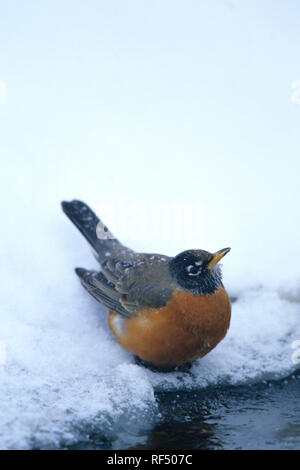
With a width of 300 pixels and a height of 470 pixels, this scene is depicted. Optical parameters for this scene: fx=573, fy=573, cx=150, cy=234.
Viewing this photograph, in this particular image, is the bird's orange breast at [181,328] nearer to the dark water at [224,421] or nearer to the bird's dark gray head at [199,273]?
the bird's dark gray head at [199,273]

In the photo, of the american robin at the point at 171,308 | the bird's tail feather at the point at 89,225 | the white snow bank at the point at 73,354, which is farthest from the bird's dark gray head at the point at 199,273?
the bird's tail feather at the point at 89,225

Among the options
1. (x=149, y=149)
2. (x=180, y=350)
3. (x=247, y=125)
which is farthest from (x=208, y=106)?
(x=180, y=350)

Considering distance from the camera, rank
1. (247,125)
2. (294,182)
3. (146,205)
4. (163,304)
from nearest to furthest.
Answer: (163,304) < (146,205) < (294,182) < (247,125)

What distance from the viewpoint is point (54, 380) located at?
3.72 m

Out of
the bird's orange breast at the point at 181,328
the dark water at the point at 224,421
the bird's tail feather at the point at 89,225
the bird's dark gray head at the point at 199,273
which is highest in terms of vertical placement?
the bird's tail feather at the point at 89,225

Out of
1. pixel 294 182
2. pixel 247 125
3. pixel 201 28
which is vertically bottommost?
pixel 294 182

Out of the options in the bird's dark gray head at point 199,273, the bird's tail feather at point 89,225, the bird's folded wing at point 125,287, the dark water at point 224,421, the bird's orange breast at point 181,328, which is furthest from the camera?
the bird's tail feather at point 89,225

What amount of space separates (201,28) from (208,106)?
0.99m

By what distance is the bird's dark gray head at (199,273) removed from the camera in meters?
4.01

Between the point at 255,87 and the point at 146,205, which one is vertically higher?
the point at 255,87

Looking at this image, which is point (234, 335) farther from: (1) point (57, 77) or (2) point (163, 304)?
(1) point (57, 77)

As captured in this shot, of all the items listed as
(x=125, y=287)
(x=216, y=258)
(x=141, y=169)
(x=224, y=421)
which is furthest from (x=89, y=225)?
(x=224, y=421)

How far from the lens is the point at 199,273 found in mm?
4027

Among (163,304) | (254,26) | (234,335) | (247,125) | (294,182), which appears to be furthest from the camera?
(254,26)
